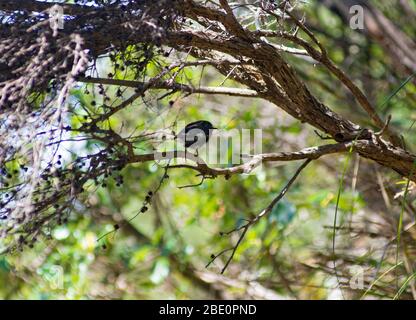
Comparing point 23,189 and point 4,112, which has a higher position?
point 4,112

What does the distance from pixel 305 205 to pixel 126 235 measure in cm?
134

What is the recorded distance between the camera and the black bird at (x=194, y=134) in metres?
2.09

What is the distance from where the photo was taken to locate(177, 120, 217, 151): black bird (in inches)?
82.1

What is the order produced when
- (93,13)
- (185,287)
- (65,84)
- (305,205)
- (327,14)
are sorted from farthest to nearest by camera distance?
(185,287) → (327,14) → (305,205) → (93,13) → (65,84)

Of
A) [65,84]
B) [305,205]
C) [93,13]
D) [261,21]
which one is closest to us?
[65,84]

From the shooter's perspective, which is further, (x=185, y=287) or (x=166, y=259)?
(x=185, y=287)

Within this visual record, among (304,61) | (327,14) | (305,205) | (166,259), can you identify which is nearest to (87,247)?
(166,259)

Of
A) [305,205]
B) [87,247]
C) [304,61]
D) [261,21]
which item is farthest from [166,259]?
[261,21]

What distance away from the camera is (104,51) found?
1760 millimetres

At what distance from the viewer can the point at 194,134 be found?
83.4 inches

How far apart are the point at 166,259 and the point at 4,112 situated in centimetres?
264

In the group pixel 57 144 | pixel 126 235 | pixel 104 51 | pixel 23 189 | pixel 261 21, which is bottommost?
pixel 23 189

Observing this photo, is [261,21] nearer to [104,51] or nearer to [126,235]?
[104,51]

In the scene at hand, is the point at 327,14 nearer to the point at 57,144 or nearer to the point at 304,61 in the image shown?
the point at 304,61
